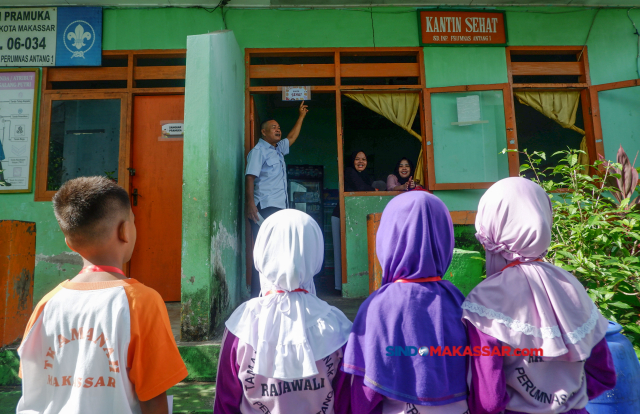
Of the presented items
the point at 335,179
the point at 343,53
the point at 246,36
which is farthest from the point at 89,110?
the point at 335,179

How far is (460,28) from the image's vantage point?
4805 millimetres

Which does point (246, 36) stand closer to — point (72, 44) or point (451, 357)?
point (72, 44)

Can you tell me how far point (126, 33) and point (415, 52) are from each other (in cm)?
325

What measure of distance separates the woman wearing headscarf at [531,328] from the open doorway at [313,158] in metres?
4.94

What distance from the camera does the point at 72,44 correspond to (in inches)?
183

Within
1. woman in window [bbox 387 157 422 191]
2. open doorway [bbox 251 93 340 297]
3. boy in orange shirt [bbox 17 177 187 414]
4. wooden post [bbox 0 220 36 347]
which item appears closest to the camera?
boy in orange shirt [bbox 17 177 187 414]

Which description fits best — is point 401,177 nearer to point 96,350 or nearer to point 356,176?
point 356,176

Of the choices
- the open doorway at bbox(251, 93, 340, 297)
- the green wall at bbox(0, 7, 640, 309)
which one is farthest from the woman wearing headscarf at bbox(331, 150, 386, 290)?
the open doorway at bbox(251, 93, 340, 297)

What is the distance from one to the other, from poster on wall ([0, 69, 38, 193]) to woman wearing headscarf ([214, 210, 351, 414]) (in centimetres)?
416

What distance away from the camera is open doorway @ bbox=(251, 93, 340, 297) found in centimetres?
668

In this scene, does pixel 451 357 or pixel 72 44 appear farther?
pixel 72 44

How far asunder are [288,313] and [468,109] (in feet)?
13.1

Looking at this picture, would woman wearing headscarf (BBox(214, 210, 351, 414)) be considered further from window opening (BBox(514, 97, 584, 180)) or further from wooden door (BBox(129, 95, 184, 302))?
window opening (BBox(514, 97, 584, 180))

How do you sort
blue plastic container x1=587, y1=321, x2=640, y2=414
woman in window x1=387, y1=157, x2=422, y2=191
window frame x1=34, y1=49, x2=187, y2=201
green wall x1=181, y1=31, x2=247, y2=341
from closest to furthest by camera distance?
blue plastic container x1=587, y1=321, x2=640, y2=414 → green wall x1=181, y1=31, x2=247, y2=341 → window frame x1=34, y1=49, x2=187, y2=201 → woman in window x1=387, y1=157, x2=422, y2=191
